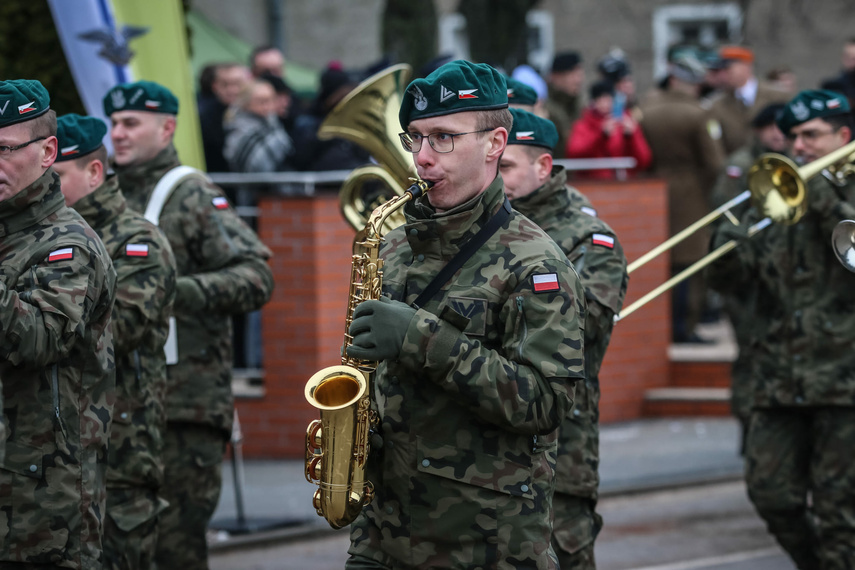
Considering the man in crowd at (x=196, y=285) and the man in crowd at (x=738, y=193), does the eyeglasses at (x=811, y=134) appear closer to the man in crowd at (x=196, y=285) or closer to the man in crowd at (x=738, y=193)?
the man in crowd at (x=738, y=193)

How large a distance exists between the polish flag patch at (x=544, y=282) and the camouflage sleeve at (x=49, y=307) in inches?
56.7

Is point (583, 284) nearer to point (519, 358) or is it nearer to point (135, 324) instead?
point (519, 358)

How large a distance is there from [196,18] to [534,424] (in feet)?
57.0

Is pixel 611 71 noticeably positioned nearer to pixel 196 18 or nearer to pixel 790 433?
pixel 790 433

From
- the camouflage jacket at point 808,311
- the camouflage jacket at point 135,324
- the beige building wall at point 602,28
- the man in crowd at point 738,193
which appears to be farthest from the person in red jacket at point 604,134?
the beige building wall at point 602,28

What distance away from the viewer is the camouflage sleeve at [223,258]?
6.23 metres

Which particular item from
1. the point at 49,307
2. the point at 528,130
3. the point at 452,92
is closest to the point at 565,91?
the point at 528,130

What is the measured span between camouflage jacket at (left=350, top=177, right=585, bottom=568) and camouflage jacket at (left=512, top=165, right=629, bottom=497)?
4.45 ft

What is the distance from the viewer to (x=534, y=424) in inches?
149

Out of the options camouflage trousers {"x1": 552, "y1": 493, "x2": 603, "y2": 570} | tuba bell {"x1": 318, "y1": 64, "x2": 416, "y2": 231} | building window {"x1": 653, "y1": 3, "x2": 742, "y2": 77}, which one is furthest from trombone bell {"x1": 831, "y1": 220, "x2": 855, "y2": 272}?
building window {"x1": 653, "y1": 3, "x2": 742, "y2": 77}

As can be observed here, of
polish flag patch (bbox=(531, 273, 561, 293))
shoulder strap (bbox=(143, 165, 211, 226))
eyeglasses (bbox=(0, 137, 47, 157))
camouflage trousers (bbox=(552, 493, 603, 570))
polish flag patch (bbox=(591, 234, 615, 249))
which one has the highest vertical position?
eyeglasses (bbox=(0, 137, 47, 157))

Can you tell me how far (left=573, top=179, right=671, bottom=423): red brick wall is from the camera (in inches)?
439

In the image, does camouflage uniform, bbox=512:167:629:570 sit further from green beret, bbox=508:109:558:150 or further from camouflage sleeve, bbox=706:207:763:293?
camouflage sleeve, bbox=706:207:763:293

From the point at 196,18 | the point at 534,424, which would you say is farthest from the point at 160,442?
the point at 196,18
